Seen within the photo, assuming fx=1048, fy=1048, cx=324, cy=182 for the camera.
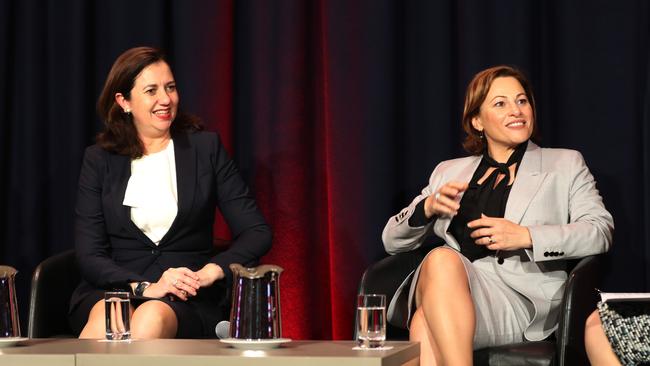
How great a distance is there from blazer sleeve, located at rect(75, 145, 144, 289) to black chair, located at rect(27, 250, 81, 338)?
9 cm

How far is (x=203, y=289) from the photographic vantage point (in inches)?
137

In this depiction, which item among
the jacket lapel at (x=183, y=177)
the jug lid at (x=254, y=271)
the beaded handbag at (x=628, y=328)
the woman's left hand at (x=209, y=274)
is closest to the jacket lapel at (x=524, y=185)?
the beaded handbag at (x=628, y=328)

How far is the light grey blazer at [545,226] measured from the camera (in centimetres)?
320

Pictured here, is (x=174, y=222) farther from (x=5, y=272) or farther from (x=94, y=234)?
(x=5, y=272)

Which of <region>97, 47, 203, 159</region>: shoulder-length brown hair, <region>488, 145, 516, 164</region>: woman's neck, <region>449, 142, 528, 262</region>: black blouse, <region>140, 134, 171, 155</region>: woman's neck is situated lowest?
<region>449, 142, 528, 262</region>: black blouse

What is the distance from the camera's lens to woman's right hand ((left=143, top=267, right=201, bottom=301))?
3359 mm

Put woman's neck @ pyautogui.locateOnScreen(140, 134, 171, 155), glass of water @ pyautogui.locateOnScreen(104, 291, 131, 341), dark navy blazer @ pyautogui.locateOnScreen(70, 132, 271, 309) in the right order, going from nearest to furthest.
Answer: glass of water @ pyautogui.locateOnScreen(104, 291, 131, 341)
dark navy blazer @ pyautogui.locateOnScreen(70, 132, 271, 309)
woman's neck @ pyautogui.locateOnScreen(140, 134, 171, 155)

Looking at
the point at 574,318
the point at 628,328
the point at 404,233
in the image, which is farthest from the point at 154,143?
the point at 628,328

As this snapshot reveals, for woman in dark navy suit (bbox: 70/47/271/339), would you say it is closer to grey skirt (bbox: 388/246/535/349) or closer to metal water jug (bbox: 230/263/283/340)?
grey skirt (bbox: 388/246/535/349)

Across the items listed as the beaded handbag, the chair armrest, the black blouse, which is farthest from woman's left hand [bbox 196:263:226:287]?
the beaded handbag

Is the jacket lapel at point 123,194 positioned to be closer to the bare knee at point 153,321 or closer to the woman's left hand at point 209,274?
the woman's left hand at point 209,274

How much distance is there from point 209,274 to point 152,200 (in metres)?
0.37

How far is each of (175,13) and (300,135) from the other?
2.36 ft

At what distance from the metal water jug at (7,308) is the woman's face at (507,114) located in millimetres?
1721
